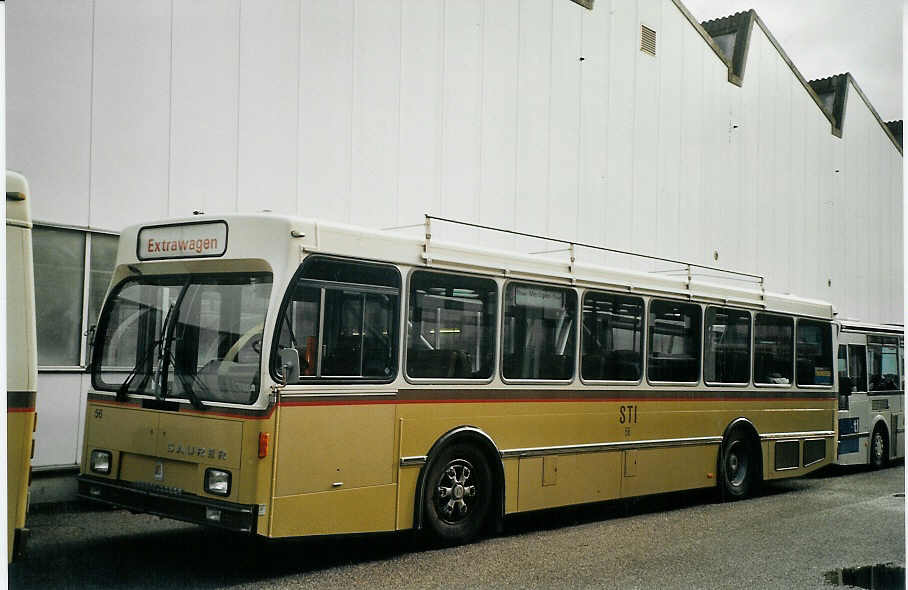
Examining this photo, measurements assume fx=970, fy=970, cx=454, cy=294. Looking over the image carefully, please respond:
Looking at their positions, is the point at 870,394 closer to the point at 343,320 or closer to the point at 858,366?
the point at 858,366

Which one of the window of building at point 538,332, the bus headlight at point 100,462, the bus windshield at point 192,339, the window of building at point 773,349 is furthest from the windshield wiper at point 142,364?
the window of building at point 773,349

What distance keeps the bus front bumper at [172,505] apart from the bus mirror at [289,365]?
34.9 inches

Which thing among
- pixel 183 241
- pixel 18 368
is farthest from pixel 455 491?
pixel 18 368

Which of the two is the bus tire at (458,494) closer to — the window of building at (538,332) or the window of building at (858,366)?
the window of building at (538,332)

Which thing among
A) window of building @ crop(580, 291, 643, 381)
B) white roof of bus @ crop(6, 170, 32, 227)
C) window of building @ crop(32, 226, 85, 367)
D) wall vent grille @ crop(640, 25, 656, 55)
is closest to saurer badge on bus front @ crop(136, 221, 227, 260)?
white roof of bus @ crop(6, 170, 32, 227)

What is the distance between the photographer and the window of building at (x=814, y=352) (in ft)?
42.5

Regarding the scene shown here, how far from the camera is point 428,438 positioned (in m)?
7.92

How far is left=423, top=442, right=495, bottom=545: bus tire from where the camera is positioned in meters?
7.98

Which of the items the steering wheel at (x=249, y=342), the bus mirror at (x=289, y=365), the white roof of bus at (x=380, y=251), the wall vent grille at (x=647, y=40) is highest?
the wall vent grille at (x=647, y=40)

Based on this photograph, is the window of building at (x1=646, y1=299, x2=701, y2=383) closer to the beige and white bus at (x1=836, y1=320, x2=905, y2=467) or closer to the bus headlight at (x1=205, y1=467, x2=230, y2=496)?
the beige and white bus at (x1=836, y1=320, x2=905, y2=467)

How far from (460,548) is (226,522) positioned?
2323mm

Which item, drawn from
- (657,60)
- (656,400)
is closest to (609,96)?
(657,60)

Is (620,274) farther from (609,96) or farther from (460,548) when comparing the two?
(609,96)

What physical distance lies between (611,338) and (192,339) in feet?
14.8
